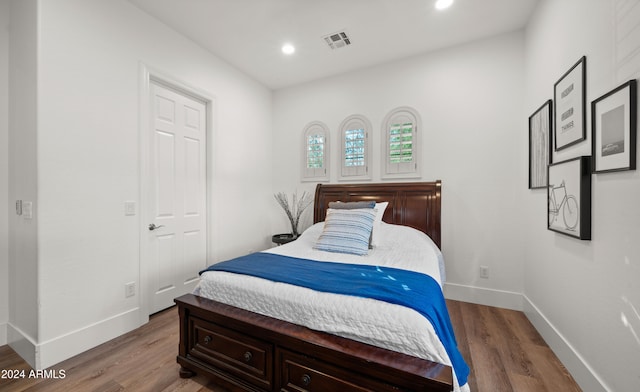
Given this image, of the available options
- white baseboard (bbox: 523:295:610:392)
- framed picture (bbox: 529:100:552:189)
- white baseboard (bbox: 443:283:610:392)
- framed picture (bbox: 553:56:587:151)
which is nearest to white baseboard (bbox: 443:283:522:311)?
white baseboard (bbox: 443:283:610:392)

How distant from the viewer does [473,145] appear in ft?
9.49

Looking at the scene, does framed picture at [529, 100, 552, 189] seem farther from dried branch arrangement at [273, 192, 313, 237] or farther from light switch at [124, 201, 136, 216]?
light switch at [124, 201, 136, 216]

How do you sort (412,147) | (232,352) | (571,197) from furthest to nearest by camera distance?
(412,147), (571,197), (232,352)

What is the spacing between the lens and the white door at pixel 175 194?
8.42ft

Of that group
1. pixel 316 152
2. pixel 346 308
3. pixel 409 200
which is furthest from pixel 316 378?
pixel 316 152

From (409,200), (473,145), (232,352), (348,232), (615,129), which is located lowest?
(232,352)

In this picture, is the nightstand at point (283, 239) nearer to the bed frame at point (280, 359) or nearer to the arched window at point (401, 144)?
the arched window at point (401, 144)

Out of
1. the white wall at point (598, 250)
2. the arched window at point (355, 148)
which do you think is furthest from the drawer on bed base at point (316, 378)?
the arched window at point (355, 148)

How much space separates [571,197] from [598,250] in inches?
14.9

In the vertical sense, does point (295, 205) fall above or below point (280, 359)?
above

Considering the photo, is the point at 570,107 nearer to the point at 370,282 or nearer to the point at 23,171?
the point at 370,282

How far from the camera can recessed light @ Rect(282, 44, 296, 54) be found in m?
2.98

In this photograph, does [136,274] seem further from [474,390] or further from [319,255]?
[474,390]

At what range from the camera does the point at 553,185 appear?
6.41 feet
